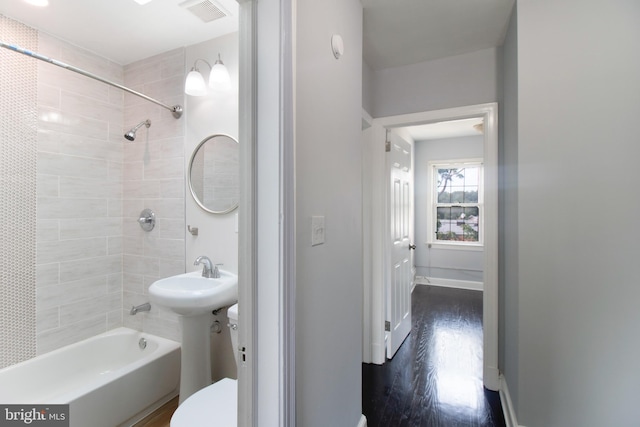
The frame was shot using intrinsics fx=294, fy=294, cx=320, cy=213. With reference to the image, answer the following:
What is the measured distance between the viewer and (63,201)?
2.10m

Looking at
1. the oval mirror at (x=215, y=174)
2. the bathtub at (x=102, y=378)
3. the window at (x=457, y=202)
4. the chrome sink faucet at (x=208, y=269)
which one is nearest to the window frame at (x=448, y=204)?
the window at (x=457, y=202)

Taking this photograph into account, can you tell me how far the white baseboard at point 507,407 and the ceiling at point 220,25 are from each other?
2283 millimetres

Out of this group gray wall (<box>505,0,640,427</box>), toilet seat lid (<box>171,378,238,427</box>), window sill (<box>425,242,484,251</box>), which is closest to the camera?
toilet seat lid (<box>171,378,238,427</box>)

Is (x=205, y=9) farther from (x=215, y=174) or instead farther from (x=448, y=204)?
(x=448, y=204)

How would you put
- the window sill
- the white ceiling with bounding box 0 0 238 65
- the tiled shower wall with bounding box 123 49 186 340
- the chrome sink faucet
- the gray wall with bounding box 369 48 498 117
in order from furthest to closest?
the window sill
the tiled shower wall with bounding box 123 49 186 340
the gray wall with bounding box 369 48 498 117
the chrome sink faucet
the white ceiling with bounding box 0 0 238 65

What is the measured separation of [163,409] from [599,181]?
113 inches

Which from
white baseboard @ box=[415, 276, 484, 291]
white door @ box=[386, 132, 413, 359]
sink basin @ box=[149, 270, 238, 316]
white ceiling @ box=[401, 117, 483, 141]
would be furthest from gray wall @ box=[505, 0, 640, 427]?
white baseboard @ box=[415, 276, 484, 291]

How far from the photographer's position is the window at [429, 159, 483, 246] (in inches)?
185

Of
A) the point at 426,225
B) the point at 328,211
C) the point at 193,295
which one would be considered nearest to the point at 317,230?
the point at 328,211

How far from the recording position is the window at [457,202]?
469 centimetres

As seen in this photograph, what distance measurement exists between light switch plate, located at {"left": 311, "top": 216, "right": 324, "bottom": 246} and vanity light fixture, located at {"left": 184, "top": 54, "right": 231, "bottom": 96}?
136 centimetres

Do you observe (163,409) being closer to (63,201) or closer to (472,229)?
(63,201)

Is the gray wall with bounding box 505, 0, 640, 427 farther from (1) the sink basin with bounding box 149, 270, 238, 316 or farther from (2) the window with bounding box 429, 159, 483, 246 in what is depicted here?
(2) the window with bounding box 429, 159, 483, 246

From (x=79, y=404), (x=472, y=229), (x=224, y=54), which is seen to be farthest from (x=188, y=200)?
(x=472, y=229)
